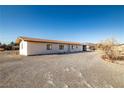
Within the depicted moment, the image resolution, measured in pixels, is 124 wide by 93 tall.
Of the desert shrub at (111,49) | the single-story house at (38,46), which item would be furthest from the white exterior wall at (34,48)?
the desert shrub at (111,49)

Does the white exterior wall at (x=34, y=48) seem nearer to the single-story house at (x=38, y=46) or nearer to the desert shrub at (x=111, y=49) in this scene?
the single-story house at (x=38, y=46)

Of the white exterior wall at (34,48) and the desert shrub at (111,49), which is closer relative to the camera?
the desert shrub at (111,49)

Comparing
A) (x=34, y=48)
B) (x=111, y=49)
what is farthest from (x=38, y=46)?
(x=111, y=49)

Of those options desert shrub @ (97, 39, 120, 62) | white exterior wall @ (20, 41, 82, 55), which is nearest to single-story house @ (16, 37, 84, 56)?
white exterior wall @ (20, 41, 82, 55)

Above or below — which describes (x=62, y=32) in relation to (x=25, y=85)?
above

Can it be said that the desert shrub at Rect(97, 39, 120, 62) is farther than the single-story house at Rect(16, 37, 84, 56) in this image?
No

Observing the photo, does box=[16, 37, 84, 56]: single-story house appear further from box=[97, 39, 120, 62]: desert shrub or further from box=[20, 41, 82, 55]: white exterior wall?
box=[97, 39, 120, 62]: desert shrub

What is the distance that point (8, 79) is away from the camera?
413 centimetres

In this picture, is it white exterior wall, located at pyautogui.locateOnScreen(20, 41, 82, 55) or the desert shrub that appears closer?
the desert shrub

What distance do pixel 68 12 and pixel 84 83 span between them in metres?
4.12

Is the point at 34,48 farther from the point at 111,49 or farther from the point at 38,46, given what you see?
the point at 111,49

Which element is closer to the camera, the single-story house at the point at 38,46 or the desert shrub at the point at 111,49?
the desert shrub at the point at 111,49
